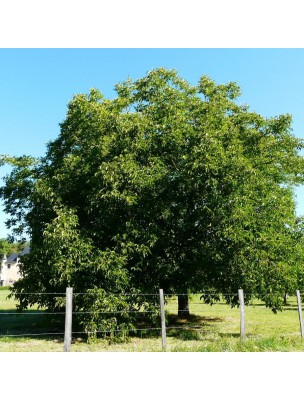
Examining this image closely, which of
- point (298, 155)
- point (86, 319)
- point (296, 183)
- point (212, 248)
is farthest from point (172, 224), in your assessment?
point (296, 183)

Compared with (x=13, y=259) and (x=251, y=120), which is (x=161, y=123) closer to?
(x=251, y=120)

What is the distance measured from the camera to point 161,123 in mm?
17281

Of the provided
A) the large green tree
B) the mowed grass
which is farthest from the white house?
the large green tree

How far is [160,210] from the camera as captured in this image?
16.6m

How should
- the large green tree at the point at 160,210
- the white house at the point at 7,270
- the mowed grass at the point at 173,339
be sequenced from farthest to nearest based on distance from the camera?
the white house at the point at 7,270 < the large green tree at the point at 160,210 < the mowed grass at the point at 173,339

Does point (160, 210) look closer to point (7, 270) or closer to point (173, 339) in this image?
point (173, 339)

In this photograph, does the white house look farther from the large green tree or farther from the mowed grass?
the large green tree

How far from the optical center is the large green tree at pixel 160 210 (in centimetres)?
1512

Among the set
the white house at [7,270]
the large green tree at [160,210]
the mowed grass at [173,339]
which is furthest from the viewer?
the white house at [7,270]

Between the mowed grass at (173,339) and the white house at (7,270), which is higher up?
the white house at (7,270)

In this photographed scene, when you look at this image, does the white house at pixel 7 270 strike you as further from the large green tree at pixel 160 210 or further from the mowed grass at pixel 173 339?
the large green tree at pixel 160 210

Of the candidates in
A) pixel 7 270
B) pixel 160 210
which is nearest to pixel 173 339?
pixel 160 210

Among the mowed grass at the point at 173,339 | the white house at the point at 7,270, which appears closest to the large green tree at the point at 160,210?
the mowed grass at the point at 173,339

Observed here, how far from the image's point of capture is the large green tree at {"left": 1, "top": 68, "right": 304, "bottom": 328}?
49.6ft
